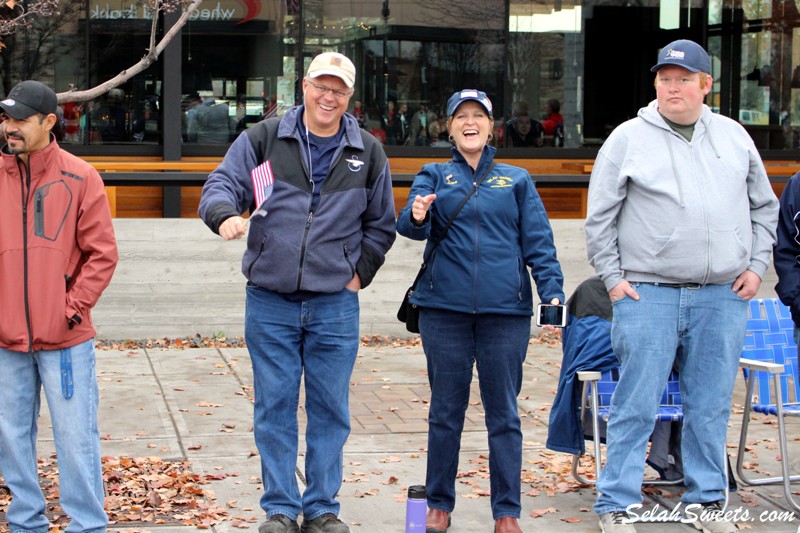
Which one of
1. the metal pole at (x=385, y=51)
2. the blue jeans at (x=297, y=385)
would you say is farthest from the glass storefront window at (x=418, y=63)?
the blue jeans at (x=297, y=385)

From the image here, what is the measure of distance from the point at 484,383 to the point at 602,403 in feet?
3.04

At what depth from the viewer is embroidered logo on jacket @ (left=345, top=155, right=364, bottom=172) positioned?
512 cm

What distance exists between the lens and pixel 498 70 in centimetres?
1366

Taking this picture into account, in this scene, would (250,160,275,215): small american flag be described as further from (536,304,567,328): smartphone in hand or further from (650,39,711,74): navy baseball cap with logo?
(650,39,711,74): navy baseball cap with logo

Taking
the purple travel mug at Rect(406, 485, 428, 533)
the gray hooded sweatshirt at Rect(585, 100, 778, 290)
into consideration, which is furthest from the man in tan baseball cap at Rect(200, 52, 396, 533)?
the gray hooded sweatshirt at Rect(585, 100, 778, 290)

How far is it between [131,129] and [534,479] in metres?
7.76

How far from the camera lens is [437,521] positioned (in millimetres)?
5344

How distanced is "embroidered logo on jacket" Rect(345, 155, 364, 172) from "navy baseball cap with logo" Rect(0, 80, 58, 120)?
1.24 metres

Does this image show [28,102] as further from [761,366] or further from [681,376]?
[761,366]

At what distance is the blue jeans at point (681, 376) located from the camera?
5.26 metres

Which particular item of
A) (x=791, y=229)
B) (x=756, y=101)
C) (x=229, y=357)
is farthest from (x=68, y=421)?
(x=756, y=101)

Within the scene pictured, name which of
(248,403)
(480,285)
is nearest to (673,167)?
(480,285)

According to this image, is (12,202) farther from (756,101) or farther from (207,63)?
(756,101)

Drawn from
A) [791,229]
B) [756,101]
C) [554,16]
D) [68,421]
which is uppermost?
[554,16]
